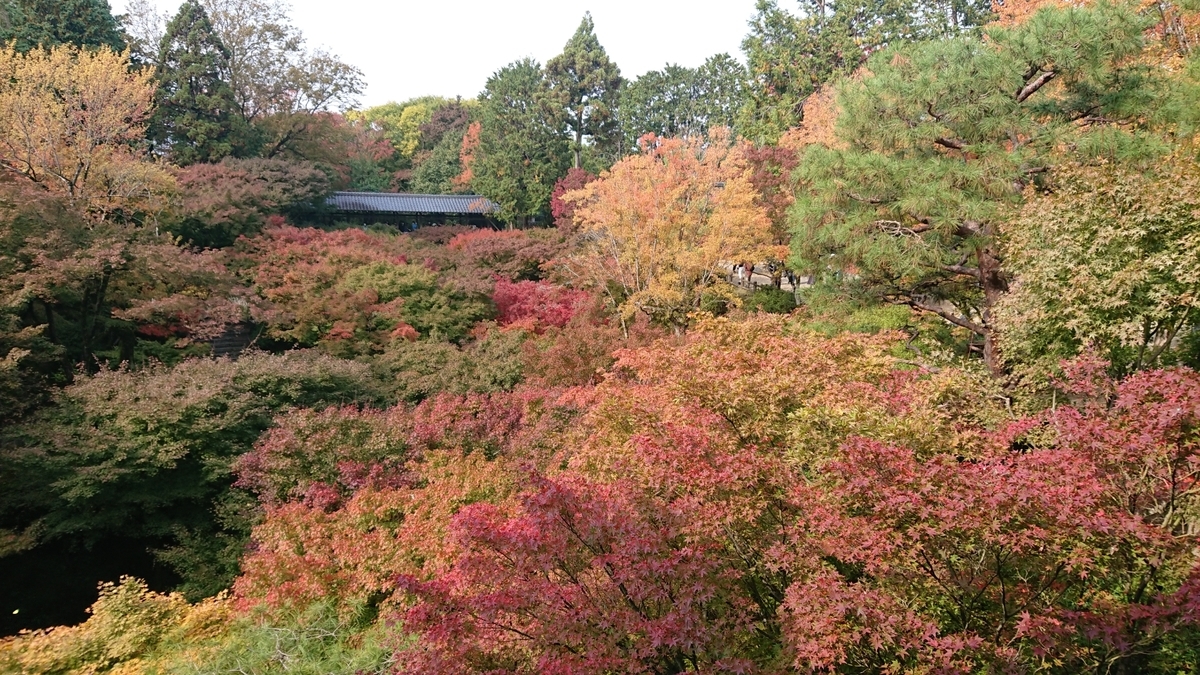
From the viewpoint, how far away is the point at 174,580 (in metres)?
10.0

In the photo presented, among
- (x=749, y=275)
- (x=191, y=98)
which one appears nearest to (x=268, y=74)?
(x=191, y=98)

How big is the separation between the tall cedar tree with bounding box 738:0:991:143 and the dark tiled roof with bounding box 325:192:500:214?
11.9 meters

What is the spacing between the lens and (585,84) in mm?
30641

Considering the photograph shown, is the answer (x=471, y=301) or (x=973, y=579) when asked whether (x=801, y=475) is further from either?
(x=471, y=301)

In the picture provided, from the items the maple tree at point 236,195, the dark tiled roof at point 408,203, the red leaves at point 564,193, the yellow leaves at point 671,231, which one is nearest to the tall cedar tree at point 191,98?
the maple tree at point 236,195

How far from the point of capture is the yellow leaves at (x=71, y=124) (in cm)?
1336

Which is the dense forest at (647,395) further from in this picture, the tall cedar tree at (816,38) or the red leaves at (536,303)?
the tall cedar tree at (816,38)

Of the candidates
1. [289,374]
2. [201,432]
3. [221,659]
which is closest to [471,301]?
[289,374]

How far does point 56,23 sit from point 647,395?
23.6 meters

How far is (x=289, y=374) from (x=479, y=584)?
27.1ft

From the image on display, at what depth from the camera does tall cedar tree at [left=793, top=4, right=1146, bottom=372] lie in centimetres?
801

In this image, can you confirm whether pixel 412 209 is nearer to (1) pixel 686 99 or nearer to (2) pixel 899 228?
(1) pixel 686 99

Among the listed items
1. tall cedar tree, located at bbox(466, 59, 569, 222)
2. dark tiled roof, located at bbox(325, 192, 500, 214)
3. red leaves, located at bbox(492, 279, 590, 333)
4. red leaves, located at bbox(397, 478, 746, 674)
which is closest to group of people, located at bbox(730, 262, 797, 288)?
red leaves, located at bbox(492, 279, 590, 333)

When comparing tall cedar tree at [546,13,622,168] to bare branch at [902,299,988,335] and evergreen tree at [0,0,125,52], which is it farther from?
bare branch at [902,299,988,335]
